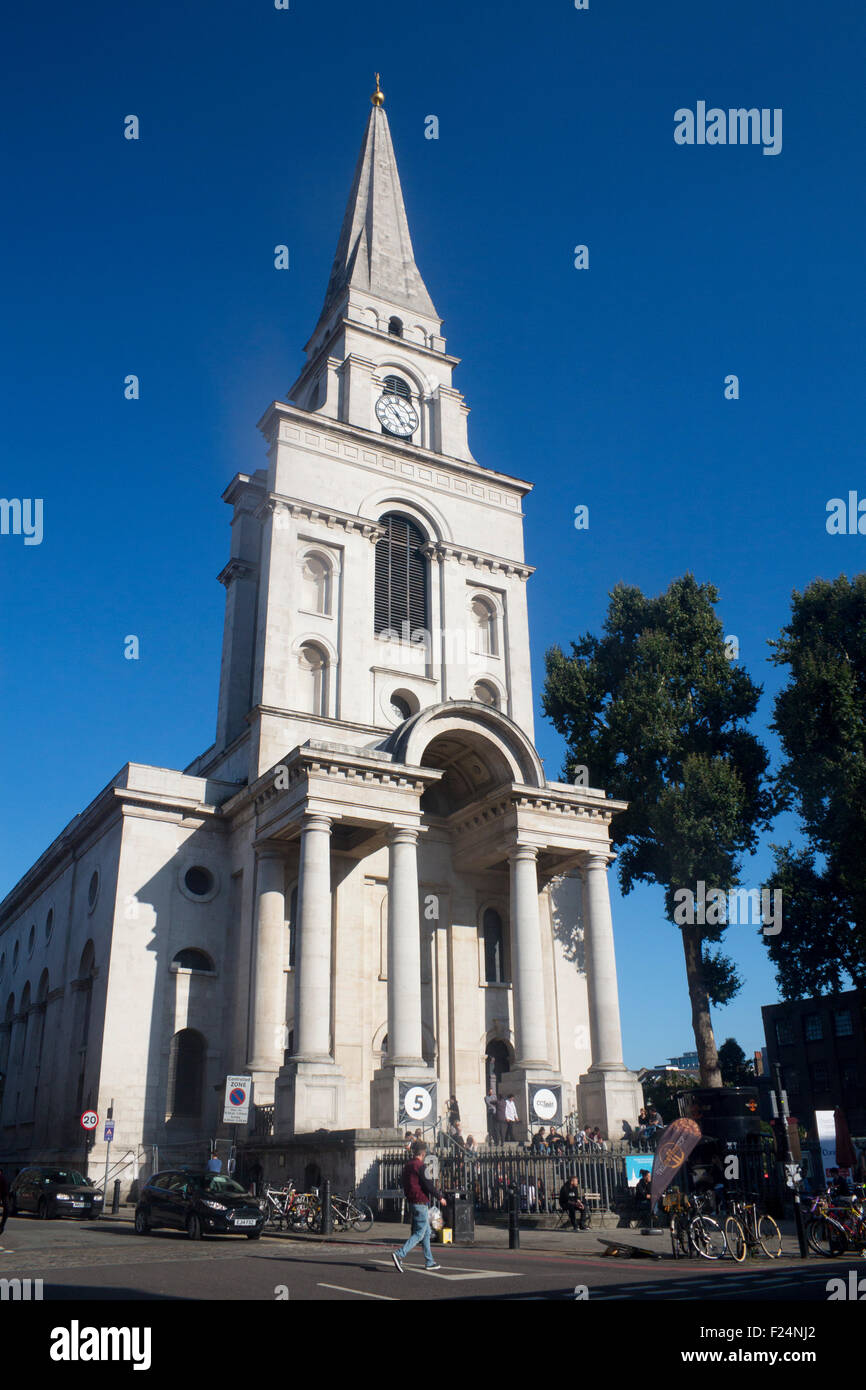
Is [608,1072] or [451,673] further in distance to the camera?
[451,673]

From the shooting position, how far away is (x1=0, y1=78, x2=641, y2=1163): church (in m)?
30.4

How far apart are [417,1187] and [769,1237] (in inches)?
330

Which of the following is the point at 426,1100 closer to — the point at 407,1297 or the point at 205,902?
the point at 205,902

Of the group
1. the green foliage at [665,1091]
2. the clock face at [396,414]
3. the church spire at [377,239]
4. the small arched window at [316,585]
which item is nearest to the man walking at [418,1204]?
the small arched window at [316,585]

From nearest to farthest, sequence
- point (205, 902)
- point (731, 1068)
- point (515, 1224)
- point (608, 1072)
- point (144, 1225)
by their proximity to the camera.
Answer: point (515, 1224), point (144, 1225), point (608, 1072), point (205, 902), point (731, 1068)

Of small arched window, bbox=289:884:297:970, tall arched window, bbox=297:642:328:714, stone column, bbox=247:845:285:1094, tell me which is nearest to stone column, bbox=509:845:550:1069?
small arched window, bbox=289:884:297:970

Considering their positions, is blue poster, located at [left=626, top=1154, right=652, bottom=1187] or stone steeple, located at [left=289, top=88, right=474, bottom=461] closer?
blue poster, located at [left=626, top=1154, right=652, bottom=1187]

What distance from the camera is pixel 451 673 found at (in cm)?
3997

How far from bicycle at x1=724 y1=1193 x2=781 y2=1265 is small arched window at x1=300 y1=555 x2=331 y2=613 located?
25237mm

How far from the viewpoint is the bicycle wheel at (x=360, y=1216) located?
2108 centimetres

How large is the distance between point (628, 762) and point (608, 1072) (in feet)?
40.2

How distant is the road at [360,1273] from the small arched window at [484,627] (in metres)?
25.3

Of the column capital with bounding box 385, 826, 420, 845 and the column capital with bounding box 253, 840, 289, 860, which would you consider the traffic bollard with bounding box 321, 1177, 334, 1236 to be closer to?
the column capital with bounding box 385, 826, 420, 845

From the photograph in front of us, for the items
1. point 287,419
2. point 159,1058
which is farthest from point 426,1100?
point 287,419
